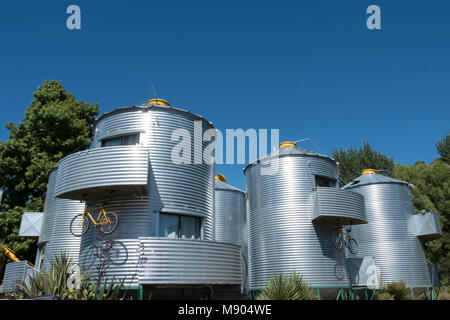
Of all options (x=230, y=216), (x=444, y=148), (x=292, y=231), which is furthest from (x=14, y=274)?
(x=444, y=148)

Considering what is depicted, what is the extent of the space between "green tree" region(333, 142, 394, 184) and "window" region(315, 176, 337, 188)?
1346 inches

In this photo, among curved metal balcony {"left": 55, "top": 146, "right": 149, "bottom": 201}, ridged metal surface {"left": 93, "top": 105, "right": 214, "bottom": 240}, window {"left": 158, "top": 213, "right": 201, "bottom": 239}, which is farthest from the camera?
ridged metal surface {"left": 93, "top": 105, "right": 214, "bottom": 240}

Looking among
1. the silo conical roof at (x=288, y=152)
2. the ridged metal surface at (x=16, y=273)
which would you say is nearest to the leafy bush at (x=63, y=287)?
the ridged metal surface at (x=16, y=273)

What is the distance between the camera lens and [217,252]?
1730cm

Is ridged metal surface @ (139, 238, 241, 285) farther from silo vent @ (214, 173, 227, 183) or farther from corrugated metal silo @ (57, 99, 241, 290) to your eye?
silo vent @ (214, 173, 227, 183)

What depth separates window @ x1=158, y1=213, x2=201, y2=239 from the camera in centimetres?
1783

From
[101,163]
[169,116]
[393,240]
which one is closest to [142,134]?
[169,116]

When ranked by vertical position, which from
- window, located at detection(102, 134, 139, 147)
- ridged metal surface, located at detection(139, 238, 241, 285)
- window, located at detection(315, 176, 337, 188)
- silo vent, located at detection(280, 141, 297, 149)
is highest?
silo vent, located at detection(280, 141, 297, 149)

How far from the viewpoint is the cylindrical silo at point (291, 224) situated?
2453 centimetres

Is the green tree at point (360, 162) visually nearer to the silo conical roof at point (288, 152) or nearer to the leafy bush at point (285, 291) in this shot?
the silo conical roof at point (288, 152)

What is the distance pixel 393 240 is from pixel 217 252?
69.7 feet

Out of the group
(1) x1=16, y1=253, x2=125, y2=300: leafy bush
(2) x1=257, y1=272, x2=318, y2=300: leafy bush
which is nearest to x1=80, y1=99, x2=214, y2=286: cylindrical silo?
(1) x1=16, y1=253, x2=125, y2=300: leafy bush

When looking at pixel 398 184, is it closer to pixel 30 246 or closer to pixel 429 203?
pixel 429 203

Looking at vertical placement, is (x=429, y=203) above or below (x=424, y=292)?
above
